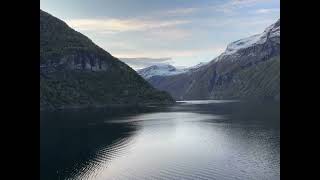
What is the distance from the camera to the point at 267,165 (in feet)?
300

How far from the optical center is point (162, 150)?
404ft
